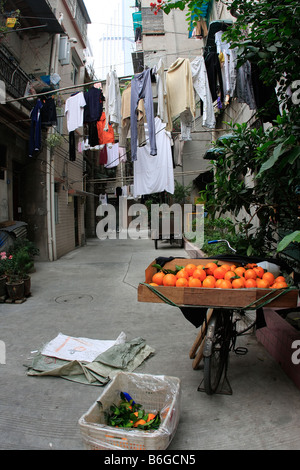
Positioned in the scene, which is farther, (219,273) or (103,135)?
(103,135)

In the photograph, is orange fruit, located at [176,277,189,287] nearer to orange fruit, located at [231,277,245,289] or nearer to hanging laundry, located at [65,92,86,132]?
orange fruit, located at [231,277,245,289]

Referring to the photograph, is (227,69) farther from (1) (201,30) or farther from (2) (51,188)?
(1) (201,30)

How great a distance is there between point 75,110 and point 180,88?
3.34m

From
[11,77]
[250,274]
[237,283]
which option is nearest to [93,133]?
[11,77]

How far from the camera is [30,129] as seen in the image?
9977 millimetres

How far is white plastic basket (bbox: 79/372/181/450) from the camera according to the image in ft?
6.42

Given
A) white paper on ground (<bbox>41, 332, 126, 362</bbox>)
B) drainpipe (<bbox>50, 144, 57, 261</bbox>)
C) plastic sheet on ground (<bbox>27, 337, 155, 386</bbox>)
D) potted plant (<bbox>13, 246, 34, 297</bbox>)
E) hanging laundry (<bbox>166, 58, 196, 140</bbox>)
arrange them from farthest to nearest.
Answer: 1. drainpipe (<bbox>50, 144, 57, 261</bbox>)
2. hanging laundry (<bbox>166, 58, 196, 140</bbox>)
3. potted plant (<bbox>13, 246, 34, 297</bbox>)
4. white paper on ground (<bbox>41, 332, 126, 362</bbox>)
5. plastic sheet on ground (<bbox>27, 337, 155, 386</bbox>)

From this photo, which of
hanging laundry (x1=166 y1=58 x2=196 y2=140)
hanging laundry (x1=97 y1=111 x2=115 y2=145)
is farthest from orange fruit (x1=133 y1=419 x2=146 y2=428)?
hanging laundry (x1=97 y1=111 x2=115 y2=145)

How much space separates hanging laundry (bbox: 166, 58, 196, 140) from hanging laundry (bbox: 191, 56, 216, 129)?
34cm

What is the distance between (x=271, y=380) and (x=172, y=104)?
675 centimetres

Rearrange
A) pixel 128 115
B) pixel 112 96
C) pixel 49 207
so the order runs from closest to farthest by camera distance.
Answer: pixel 112 96 → pixel 128 115 → pixel 49 207

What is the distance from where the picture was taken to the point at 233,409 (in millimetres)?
2814

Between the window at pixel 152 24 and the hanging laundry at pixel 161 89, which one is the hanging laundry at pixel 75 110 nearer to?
the hanging laundry at pixel 161 89
